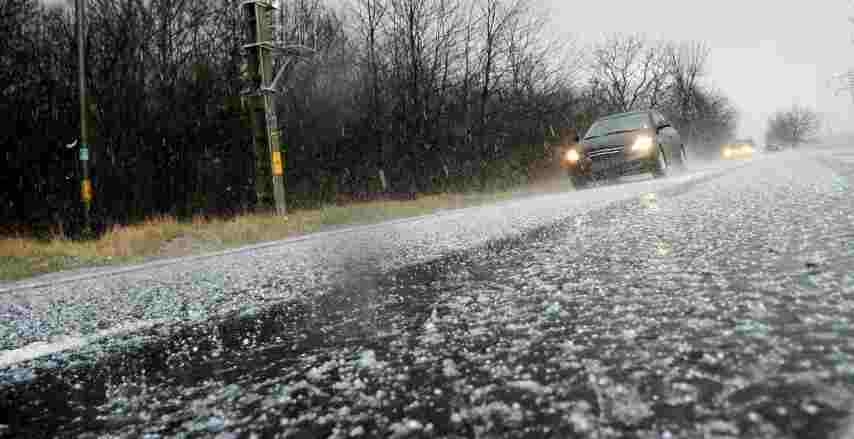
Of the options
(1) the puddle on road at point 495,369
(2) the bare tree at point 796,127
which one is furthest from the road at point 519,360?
(2) the bare tree at point 796,127

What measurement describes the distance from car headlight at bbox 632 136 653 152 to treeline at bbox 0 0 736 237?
391 inches

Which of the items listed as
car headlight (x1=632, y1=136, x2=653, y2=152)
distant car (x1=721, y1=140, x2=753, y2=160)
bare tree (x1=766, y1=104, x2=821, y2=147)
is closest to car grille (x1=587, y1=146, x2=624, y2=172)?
car headlight (x1=632, y1=136, x2=653, y2=152)

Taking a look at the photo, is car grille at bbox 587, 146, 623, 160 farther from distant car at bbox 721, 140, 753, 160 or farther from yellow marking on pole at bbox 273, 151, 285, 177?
distant car at bbox 721, 140, 753, 160

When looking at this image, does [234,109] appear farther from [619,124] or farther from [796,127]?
[796,127]

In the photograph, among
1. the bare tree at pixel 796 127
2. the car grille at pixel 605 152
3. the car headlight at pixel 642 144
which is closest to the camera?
the car headlight at pixel 642 144

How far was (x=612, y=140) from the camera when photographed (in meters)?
11.8

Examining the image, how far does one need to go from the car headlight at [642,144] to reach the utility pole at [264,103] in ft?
24.9

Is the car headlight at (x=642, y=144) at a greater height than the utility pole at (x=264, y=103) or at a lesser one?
lesser

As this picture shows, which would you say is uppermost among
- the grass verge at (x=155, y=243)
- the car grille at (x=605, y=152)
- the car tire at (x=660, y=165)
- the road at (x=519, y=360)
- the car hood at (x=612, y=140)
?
the car hood at (x=612, y=140)

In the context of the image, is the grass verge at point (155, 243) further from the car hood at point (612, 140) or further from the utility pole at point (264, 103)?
the car hood at point (612, 140)

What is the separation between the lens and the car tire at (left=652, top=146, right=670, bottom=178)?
11.5m

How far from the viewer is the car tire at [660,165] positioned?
11502 millimetres

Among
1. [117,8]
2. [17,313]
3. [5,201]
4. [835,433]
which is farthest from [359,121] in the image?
[835,433]

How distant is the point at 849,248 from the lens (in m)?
2.23
